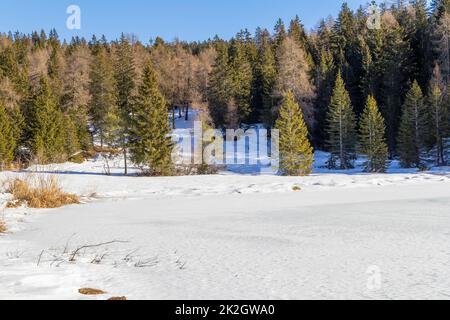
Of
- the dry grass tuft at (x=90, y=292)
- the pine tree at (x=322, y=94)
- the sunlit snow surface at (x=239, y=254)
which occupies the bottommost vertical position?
the sunlit snow surface at (x=239, y=254)

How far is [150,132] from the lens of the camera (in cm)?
3812

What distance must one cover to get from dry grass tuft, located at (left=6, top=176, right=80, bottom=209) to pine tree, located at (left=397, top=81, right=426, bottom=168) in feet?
132

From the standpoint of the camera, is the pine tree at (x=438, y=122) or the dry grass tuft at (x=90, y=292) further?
the pine tree at (x=438, y=122)

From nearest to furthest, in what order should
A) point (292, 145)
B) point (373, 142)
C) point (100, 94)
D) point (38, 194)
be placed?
point (38, 194) < point (292, 145) < point (373, 142) < point (100, 94)

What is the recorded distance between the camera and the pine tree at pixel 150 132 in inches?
1478

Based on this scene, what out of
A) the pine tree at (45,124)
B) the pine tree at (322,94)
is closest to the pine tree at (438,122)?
the pine tree at (322,94)

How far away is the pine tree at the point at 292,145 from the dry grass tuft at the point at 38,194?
2633cm

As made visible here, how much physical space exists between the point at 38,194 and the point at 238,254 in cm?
911

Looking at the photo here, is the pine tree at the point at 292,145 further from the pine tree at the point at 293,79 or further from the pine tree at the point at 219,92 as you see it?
the pine tree at the point at 219,92

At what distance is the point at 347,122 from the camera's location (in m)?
49.5

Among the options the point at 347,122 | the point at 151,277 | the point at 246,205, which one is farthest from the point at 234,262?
the point at 347,122

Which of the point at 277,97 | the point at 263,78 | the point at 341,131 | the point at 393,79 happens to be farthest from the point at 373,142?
the point at 263,78

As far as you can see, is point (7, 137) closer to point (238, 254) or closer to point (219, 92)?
point (219, 92)

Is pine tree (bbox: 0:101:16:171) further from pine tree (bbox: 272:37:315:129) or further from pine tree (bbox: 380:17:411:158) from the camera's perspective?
pine tree (bbox: 380:17:411:158)
